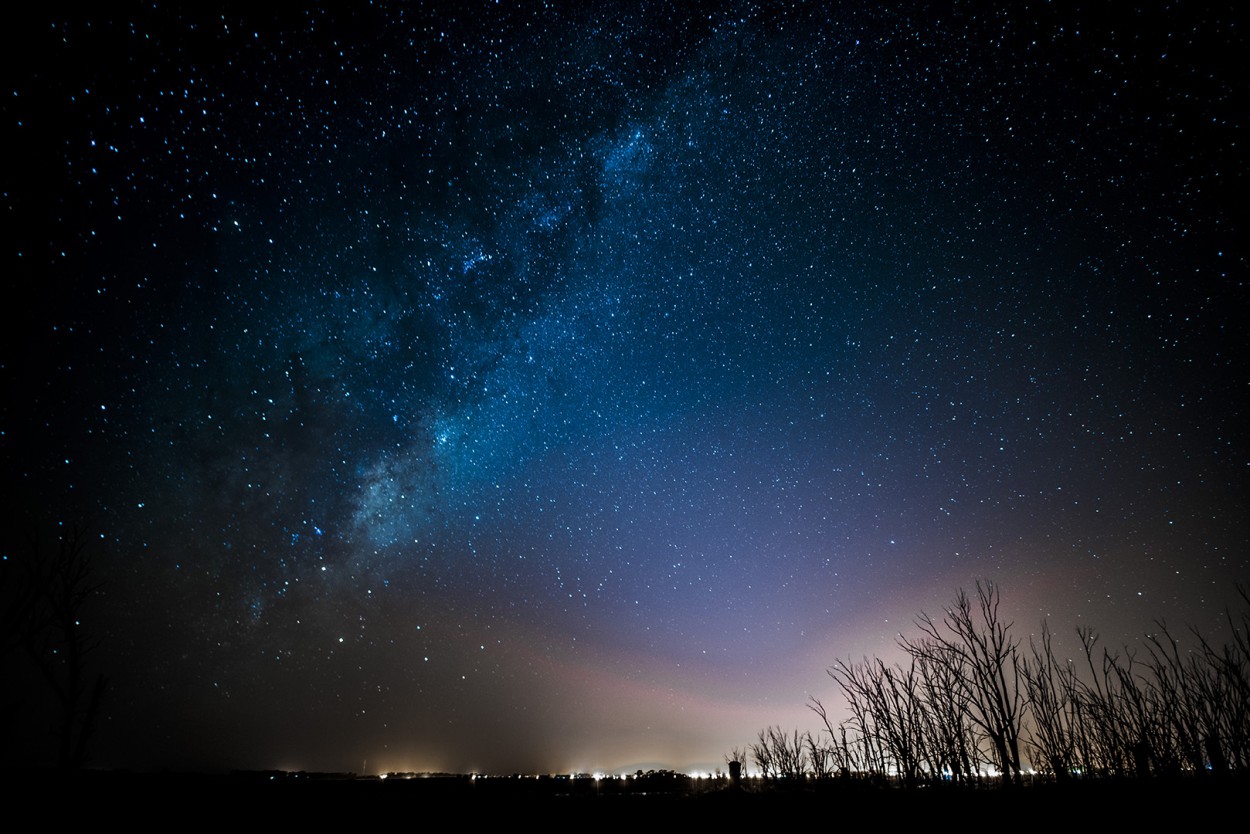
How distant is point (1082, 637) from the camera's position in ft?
46.4

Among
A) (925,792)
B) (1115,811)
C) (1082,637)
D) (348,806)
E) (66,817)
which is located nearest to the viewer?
(66,817)

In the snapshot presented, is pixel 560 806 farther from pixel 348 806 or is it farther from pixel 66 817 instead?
pixel 66 817

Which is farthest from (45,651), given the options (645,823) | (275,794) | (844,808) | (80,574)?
(844,808)

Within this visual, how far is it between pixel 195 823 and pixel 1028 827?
399 inches

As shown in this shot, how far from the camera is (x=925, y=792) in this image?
8773 mm

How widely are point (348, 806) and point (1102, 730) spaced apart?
19.9 metres

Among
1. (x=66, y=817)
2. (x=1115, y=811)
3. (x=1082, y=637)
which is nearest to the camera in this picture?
(x=66, y=817)

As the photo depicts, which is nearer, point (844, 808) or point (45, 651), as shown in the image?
point (844, 808)

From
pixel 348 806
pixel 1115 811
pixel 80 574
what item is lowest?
pixel 1115 811

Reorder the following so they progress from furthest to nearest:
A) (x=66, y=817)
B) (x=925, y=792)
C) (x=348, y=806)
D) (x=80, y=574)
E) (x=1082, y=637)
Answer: (x=1082, y=637) → (x=80, y=574) → (x=925, y=792) → (x=348, y=806) → (x=66, y=817)

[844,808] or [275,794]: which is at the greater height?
[275,794]

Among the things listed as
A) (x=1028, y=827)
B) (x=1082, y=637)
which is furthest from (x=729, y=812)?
(x=1082, y=637)

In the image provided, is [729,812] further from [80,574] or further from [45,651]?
[45,651]

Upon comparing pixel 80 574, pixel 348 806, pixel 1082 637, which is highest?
pixel 80 574
